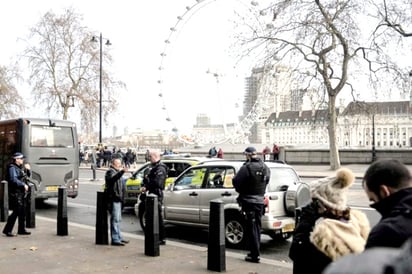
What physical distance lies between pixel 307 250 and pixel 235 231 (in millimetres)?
5895

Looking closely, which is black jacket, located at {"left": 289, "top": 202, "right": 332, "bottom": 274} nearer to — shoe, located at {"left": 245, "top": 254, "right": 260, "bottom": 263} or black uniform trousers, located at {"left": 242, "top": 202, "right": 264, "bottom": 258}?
black uniform trousers, located at {"left": 242, "top": 202, "right": 264, "bottom": 258}

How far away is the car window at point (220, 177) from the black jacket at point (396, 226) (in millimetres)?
7181

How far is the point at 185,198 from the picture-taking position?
10367 millimetres

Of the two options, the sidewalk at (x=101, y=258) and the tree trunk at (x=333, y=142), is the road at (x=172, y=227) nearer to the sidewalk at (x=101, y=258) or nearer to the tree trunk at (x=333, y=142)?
the sidewalk at (x=101, y=258)

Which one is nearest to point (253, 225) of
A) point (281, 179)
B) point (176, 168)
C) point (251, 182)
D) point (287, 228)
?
point (251, 182)

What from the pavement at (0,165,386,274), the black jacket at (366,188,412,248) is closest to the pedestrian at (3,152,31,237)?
the pavement at (0,165,386,274)

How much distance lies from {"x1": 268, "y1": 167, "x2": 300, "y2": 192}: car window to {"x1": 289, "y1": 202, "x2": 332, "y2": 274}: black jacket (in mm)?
5581

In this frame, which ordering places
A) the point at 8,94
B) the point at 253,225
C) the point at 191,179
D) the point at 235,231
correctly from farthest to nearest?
1. the point at 8,94
2. the point at 191,179
3. the point at 235,231
4. the point at 253,225

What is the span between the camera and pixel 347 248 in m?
3.21

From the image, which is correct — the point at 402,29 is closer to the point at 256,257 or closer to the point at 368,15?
the point at 368,15

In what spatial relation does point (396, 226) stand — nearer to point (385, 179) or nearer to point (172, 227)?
point (385, 179)

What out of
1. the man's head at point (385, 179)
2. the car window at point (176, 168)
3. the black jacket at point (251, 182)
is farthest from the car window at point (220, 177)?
the man's head at point (385, 179)

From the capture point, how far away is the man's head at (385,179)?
2.67m

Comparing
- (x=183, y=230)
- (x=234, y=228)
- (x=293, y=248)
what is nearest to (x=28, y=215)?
(x=183, y=230)
